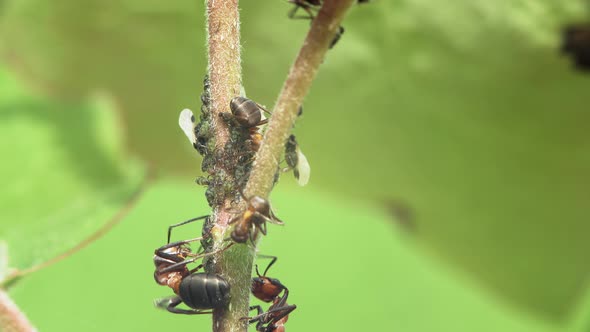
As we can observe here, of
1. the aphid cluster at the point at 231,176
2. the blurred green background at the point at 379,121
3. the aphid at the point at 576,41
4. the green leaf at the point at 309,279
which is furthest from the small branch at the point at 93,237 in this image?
→ the aphid at the point at 576,41

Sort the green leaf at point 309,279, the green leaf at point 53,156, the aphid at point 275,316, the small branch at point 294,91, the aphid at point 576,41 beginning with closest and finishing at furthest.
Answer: the small branch at point 294,91 < the aphid at point 275,316 < the aphid at point 576,41 < the green leaf at point 53,156 < the green leaf at point 309,279

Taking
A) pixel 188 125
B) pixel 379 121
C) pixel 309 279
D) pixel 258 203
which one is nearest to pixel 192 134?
pixel 188 125

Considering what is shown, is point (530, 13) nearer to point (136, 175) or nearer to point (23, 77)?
point (136, 175)

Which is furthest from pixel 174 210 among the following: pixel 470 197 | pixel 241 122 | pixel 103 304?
pixel 241 122

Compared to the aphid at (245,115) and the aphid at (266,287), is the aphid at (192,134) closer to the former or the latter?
the aphid at (245,115)

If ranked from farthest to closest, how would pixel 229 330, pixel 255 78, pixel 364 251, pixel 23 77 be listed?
pixel 364 251
pixel 23 77
pixel 255 78
pixel 229 330

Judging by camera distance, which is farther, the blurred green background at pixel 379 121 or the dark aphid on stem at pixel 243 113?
A: the blurred green background at pixel 379 121

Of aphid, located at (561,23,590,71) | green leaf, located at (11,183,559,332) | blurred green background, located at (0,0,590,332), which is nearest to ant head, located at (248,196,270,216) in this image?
blurred green background, located at (0,0,590,332)
